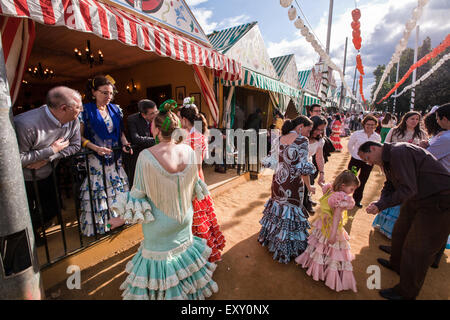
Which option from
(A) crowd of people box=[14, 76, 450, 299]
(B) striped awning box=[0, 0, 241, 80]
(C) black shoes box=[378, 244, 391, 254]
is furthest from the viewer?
(C) black shoes box=[378, 244, 391, 254]

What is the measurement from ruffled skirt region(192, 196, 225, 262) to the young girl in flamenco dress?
47.8 inches

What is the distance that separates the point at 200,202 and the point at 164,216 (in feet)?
2.87

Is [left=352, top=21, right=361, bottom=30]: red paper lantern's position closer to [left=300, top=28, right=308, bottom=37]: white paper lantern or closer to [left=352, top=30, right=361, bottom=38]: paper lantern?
[left=352, top=30, right=361, bottom=38]: paper lantern

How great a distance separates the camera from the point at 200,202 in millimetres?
2689

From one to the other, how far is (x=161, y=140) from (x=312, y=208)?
391cm

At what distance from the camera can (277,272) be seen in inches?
107

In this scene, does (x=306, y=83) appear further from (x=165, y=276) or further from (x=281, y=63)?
(x=165, y=276)

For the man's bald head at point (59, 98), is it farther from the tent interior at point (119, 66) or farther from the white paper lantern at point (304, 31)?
the white paper lantern at point (304, 31)

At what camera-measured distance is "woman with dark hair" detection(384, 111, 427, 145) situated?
3.98m

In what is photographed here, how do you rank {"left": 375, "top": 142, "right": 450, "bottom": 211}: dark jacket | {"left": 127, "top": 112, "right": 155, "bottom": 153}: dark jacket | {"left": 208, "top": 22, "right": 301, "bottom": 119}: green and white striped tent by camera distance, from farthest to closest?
{"left": 208, "top": 22, "right": 301, "bottom": 119}: green and white striped tent, {"left": 127, "top": 112, "right": 155, "bottom": 153}: dark jacket, {"left": 375, "top": 142, "right": 450, "bottom": 211}: dark jacket

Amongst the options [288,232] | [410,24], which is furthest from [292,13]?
[288,232]

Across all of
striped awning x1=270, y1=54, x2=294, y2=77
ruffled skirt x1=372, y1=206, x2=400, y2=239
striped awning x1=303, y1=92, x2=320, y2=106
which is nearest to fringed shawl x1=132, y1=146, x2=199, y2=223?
ruffled skirt x1=372, y1=206, x2=400, y2=239

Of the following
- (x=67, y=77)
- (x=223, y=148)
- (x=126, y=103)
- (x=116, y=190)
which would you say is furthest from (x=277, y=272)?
(x=67, y=77)

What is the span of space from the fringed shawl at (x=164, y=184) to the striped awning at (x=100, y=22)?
215 cm
